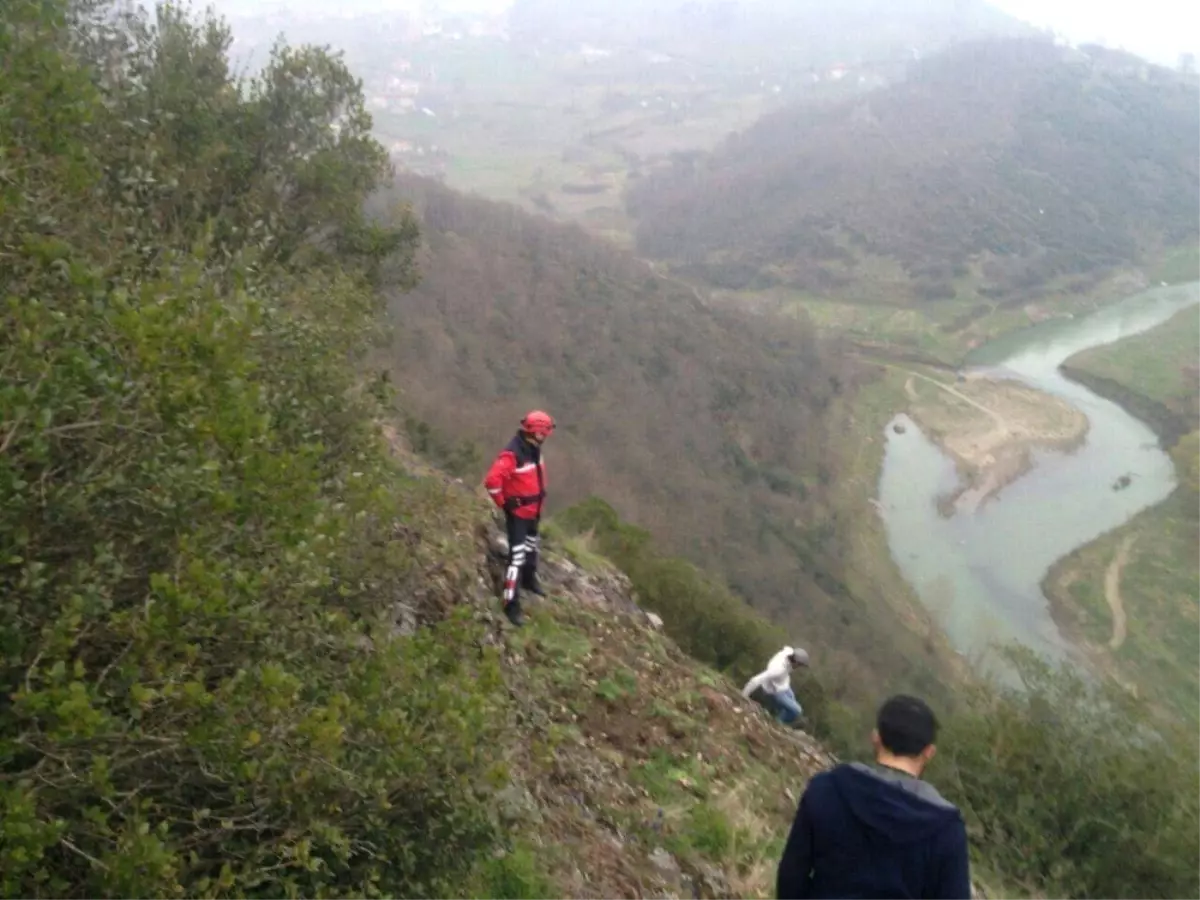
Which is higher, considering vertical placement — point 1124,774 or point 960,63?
point 960,63

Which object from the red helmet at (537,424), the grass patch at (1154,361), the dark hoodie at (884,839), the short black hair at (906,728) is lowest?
the grass patch at (1154,361)

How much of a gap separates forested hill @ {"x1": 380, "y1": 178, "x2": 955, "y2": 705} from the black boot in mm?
12729

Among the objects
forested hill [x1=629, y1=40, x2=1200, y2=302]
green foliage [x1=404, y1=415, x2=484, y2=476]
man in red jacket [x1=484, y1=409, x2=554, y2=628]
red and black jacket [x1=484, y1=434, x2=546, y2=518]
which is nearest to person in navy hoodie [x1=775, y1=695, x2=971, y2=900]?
man in red jacket [x1=484, y1=409, x2=554, y2=628]

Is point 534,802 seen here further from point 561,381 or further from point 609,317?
point 609,317

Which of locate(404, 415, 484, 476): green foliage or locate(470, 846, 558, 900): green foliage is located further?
locate(404, 415, 484, 476): green foliage

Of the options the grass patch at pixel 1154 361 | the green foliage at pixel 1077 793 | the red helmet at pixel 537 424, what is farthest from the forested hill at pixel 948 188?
the red helmet at pixel 537 424

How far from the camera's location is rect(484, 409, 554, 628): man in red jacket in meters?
8.31

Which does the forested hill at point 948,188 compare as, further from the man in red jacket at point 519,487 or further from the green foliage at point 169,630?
the green foliage at point 169,630

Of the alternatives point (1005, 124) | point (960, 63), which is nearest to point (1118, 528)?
point (1005, 124)

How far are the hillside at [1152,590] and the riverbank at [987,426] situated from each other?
6716 millimetres

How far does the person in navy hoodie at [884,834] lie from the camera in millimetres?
3158

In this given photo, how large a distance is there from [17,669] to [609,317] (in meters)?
64.5

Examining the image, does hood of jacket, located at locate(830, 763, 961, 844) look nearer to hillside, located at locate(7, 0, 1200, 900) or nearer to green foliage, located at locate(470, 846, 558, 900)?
hillside, located at locate(7, 0, 1200, 900)

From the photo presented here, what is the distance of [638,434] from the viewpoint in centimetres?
5331
